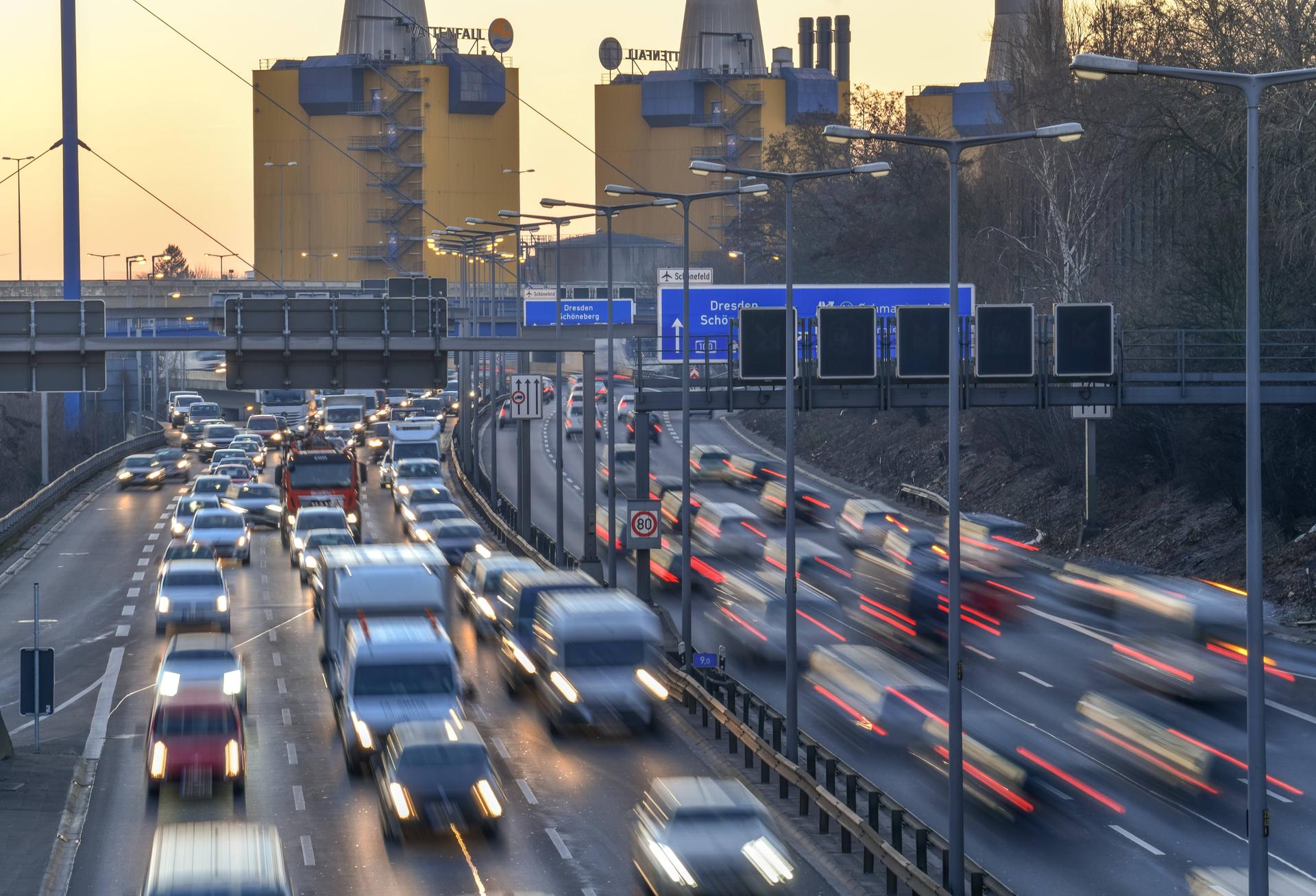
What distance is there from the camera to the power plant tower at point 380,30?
13862 cm

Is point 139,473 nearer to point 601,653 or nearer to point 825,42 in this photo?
point 601,653

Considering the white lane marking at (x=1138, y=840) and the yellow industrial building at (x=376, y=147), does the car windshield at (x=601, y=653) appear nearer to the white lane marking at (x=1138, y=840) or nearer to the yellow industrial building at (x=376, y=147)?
the white lane marking at (x=1138, y=840)

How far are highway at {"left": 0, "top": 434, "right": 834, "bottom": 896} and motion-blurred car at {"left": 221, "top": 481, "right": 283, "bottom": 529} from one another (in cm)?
1051

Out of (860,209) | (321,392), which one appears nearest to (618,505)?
(860,209)

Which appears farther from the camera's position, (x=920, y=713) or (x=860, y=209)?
(x=860, y=209)

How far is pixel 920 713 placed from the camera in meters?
25.4

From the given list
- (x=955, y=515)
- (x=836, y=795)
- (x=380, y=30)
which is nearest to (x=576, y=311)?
(x=836, y=795)

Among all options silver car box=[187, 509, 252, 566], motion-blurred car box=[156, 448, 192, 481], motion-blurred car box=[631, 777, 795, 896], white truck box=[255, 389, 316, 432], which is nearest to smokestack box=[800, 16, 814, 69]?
white truck box=[255, 389, 316, 432]

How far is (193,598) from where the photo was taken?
3628 cm

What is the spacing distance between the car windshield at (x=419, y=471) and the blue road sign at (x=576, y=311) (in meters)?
6.81

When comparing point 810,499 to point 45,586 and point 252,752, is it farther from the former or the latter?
point 252,752

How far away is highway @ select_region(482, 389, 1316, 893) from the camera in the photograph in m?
20.6

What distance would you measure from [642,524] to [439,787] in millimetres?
14737

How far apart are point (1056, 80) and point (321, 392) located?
260ft
